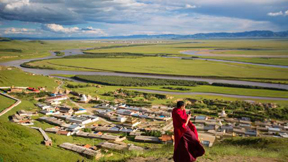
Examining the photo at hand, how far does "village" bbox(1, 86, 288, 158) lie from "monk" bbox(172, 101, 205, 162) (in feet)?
25.1

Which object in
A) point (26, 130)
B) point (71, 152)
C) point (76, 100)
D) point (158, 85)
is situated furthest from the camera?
point (158, 85)

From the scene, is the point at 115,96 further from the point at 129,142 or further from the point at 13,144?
the point at 13,144

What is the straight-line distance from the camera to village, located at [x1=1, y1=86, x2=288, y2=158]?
16.5 meters

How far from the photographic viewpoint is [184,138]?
19.0 feet

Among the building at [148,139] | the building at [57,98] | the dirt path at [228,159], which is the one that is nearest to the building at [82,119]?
the building at [148,139]

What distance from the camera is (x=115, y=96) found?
35.4 m

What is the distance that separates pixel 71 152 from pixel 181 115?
9.11 metres

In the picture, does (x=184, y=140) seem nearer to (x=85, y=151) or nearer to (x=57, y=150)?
(x=85, y=151)

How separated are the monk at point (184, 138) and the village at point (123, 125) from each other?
765 centimetres

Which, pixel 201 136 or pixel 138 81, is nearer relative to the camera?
pixel 201 136

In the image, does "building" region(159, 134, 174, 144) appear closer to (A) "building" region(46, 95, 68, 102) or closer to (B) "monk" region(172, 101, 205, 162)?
(B) "monk" region(172, 101, 205, 162)

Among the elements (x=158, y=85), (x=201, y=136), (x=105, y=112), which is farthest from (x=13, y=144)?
(x=158, y=85)

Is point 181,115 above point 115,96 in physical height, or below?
above

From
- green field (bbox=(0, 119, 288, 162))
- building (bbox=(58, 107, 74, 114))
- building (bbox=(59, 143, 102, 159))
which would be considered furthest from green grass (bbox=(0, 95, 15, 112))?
building (bbox=(59, 143, 102, 159))
